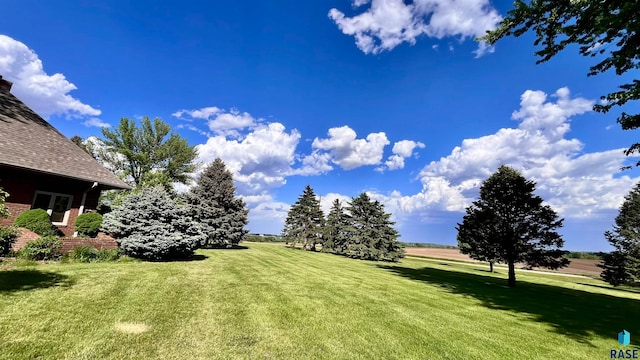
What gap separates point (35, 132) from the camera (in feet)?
51.6

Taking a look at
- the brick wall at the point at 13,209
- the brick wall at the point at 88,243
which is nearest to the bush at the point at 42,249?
A: the brick wall at the point at 88,243

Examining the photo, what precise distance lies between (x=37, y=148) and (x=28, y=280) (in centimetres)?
1142

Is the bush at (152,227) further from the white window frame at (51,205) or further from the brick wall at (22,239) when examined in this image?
the brick wall at (22,239)

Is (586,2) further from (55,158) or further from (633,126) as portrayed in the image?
(55,158)

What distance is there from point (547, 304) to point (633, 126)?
8367mm

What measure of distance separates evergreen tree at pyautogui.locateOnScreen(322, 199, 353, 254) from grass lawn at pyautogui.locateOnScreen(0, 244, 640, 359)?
31.7 metres

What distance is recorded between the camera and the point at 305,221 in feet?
147

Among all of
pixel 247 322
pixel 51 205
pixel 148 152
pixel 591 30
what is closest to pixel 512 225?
pixel 591 30

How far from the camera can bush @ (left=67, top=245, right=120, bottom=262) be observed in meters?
10.8

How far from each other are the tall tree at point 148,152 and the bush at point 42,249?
22616mm

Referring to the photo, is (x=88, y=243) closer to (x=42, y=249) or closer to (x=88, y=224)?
(x=42, y=249)

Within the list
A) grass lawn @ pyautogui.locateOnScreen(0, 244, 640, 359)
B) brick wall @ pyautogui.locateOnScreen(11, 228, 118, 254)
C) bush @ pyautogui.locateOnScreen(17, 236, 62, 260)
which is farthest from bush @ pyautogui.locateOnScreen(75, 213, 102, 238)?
grass lawn @ pyautogui.locateOnScreen(0, 244, 640, 359)

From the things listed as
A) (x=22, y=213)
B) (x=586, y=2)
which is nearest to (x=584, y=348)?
(x=586, y=2)

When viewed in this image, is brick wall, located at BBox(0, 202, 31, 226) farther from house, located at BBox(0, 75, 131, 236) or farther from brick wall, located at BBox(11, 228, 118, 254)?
brick wall, located at BBox(11, 228, 118, 254)
